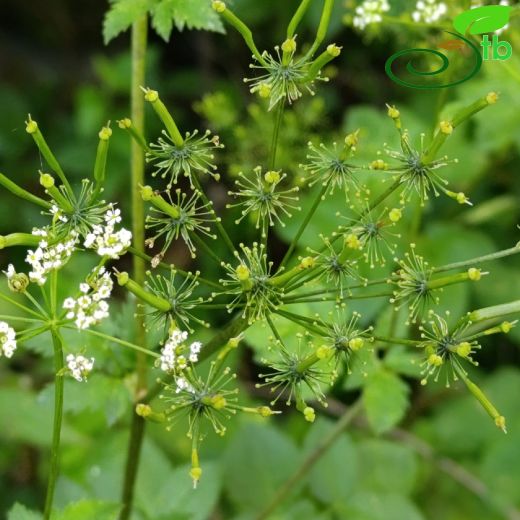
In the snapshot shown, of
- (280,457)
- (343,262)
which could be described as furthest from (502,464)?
(343,262)

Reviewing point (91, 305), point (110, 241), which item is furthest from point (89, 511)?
point (110, 241)

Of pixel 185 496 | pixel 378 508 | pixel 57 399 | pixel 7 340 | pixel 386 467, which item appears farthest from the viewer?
pixel 386 467

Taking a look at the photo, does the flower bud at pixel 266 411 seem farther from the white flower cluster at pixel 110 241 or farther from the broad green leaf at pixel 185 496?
the broad green leaf at pixel 185 496

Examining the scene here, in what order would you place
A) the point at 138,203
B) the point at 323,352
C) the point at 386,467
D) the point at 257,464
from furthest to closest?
the point at 386,467 < the point at 257,464 < the point at 138,203 < the point at 323,352

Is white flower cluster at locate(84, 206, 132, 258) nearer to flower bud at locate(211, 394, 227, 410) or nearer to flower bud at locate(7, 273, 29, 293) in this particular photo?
flower bud at locate(7, 273, 29, 293)

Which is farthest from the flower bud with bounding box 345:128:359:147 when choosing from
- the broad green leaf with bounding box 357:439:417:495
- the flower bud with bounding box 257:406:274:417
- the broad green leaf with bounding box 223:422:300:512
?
the broad green leaf with bounding box 357:439:417:495

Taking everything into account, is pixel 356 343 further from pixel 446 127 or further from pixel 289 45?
pixel 289 45
